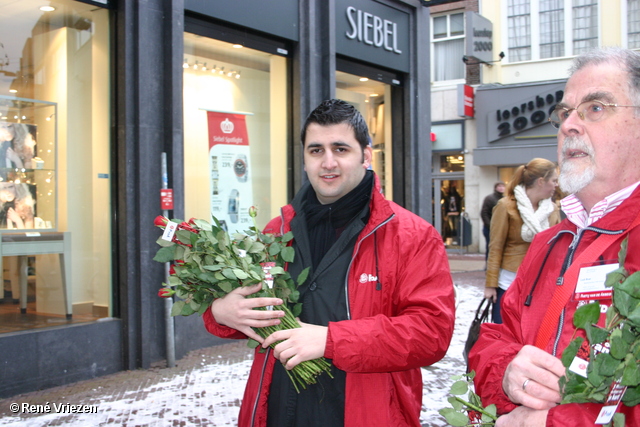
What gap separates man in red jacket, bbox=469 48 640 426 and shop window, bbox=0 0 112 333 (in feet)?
15.8

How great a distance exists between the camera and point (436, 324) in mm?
2137

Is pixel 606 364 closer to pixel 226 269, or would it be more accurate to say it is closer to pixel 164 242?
pixel 226 269

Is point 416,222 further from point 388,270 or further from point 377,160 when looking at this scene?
point 377,160

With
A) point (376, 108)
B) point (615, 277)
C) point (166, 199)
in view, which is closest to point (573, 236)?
point (615, 277)

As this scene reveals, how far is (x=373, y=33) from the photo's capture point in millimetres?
8805

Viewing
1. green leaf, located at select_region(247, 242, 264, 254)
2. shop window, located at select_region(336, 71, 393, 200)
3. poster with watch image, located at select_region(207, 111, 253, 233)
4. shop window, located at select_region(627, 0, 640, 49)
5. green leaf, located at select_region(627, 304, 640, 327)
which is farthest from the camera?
shop window, located at select_region(627, 0, 640, 49)

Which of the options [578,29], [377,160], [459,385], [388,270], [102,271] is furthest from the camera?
[578,29]

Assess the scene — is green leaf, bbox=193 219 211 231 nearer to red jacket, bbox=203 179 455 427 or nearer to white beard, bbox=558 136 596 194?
red jacket, bbox=203 179 455 427

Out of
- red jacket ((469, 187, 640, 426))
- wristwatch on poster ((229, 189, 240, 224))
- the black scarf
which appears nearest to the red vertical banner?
wristwatch on poster ((229, 189, 240, 224))

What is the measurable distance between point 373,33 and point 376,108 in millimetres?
1221

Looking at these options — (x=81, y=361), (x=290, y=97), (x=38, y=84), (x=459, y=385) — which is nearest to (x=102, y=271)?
(x=81, y=361)

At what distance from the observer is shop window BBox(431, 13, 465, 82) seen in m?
20.1

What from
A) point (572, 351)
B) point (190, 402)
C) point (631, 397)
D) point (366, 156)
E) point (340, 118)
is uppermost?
point (340, 118)

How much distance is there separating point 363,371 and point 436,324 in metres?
0.32
